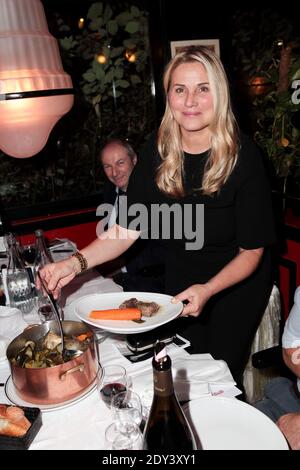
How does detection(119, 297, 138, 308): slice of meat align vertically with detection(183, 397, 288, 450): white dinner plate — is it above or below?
above

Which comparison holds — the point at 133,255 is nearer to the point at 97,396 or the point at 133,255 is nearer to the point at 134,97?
the point at 97,396

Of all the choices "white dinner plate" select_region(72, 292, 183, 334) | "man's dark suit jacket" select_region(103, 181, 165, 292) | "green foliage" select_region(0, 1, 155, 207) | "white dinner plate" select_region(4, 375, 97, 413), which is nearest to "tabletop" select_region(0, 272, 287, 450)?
Answer: "white dinner plate" select_region(4, 375, 97, 413)

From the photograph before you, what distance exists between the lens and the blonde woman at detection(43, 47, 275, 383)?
170cm

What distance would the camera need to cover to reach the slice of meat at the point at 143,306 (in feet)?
4.76

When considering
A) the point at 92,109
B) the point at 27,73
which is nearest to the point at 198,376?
the point at 27,73

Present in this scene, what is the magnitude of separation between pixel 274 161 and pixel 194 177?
5.55 ft

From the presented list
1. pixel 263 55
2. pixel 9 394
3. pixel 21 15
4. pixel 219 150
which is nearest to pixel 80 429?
pixel 9 394

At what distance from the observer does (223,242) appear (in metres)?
1.90

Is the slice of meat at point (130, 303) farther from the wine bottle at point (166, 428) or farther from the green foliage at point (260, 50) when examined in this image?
the green foliage at point (260, 50)

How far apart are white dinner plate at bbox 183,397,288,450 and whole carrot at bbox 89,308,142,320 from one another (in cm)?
40

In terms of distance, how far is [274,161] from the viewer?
335 cm

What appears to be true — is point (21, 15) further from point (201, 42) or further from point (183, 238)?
point (201, 42)

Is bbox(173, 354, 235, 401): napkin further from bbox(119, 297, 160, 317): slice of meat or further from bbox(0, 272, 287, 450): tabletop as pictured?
bbox(119, 297, 160, 317): slice of meat

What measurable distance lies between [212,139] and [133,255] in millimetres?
1275
